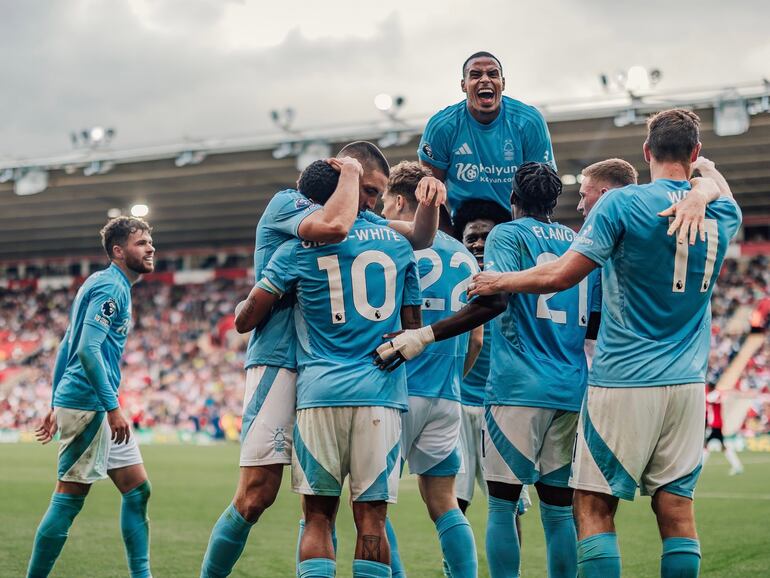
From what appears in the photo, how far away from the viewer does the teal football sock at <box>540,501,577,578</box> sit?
4633 mm

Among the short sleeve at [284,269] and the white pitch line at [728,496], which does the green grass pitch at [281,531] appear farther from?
the short sleeve at [284,269]

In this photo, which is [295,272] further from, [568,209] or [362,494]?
[568,209]

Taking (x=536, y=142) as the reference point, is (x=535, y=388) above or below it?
below

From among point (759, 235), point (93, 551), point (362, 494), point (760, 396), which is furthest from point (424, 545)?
point (759, 235)

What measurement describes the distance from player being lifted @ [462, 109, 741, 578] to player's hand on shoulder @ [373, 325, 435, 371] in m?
0.45

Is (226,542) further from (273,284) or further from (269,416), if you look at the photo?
(273,284)

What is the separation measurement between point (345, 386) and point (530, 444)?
1.06 m

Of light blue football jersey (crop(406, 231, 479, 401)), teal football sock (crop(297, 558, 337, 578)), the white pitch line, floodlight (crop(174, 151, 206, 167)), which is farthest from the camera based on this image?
floodlight (crop(174, 151, 206, 167))

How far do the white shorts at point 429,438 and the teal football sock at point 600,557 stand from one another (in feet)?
3.38

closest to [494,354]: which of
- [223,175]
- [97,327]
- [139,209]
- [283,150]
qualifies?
[97,327]

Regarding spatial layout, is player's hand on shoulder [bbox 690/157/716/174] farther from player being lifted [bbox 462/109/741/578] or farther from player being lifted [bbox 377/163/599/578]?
player being lifted [bbox 377/163/599/578]

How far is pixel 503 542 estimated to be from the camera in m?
4.71

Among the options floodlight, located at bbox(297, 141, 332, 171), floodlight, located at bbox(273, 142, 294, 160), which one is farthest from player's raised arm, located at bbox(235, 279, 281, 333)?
floodlight, located at bbox(273, 142, 294, 160)

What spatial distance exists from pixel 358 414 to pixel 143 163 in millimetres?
24791
